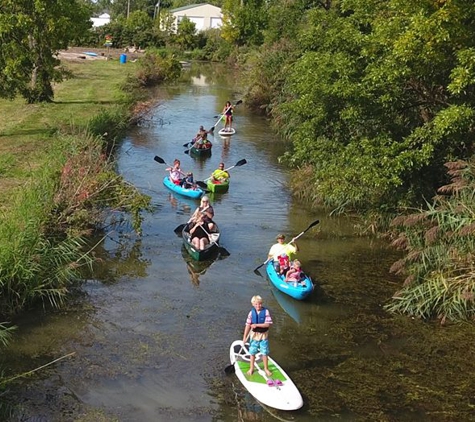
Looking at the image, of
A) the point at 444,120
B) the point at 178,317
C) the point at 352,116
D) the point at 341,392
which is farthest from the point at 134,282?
the point at 444,120

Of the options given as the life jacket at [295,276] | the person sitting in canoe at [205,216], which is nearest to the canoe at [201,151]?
the person sitting in canoe at [205,216]

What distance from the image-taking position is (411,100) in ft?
57.3

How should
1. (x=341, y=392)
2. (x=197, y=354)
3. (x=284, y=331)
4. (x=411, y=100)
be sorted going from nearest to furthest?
(x=341, y=392) < (x=197, y=354) < (x=284, y=331) < (x=411, y=100)

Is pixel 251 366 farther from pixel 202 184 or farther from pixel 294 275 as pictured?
pixel 202 184

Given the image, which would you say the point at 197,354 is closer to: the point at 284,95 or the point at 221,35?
the point at 284,95

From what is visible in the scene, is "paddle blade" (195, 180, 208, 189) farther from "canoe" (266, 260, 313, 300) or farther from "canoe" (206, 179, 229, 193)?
"canoe" (266, 260, 313, 300)

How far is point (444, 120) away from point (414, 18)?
96.5 inches

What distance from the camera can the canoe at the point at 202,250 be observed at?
16234 millimetres

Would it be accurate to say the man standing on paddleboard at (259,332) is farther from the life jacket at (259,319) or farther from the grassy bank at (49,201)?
the grassy bank at (49,201)

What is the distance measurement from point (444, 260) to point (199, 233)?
6.22 m

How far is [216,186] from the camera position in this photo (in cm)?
2205

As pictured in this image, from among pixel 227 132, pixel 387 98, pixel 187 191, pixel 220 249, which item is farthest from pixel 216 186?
pixel 227 132

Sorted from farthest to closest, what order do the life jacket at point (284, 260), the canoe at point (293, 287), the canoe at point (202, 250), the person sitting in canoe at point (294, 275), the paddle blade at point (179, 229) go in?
the paddle blade at point (179, 229) < the canoe at point (202, 250) < the life jacket at point (284, 260) < the person sitting in canoe at point (294, 275) < the canoe at point (293, 287)

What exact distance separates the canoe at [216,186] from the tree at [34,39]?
825cm
